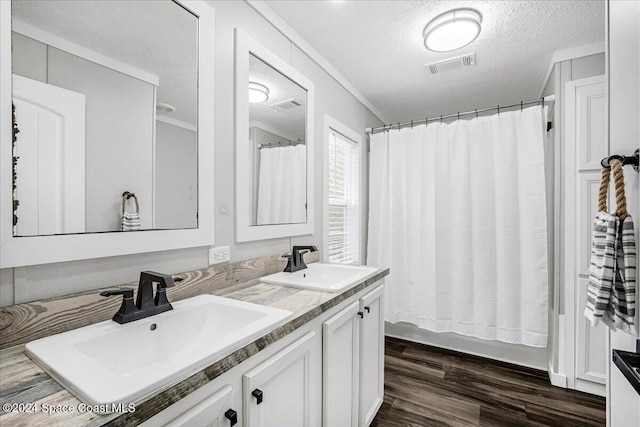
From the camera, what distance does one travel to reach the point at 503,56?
90.4 inches

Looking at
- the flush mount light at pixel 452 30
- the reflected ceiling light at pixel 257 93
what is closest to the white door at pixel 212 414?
the reflected ceiling light at pixel 257 93

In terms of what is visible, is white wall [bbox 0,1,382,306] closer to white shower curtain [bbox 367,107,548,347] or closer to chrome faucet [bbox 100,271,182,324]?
chrome faucet [bbox 100,271,182,324]

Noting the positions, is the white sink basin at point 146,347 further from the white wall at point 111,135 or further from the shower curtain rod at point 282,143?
the shower curtain rod at point 282,143

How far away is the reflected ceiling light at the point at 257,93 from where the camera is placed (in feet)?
5.41

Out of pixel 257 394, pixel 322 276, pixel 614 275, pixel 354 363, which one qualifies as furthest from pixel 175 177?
pixel 614 275

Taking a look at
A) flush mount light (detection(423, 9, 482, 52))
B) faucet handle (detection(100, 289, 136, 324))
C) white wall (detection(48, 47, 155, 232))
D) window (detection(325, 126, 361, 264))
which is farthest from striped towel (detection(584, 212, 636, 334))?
window (detection(325, 126, 361, 264))

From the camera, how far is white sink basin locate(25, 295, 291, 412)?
0.59 metres

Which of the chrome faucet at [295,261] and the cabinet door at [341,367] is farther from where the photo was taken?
the chrome faucet at [295,261]

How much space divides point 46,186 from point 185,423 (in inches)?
32.2

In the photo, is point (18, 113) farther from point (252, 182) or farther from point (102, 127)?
point (252, 182)

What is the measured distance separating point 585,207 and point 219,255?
2467mm

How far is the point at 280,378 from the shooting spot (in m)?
0.96

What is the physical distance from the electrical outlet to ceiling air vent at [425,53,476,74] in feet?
7.01

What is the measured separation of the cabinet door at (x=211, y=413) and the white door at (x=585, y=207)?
97.0 inches
